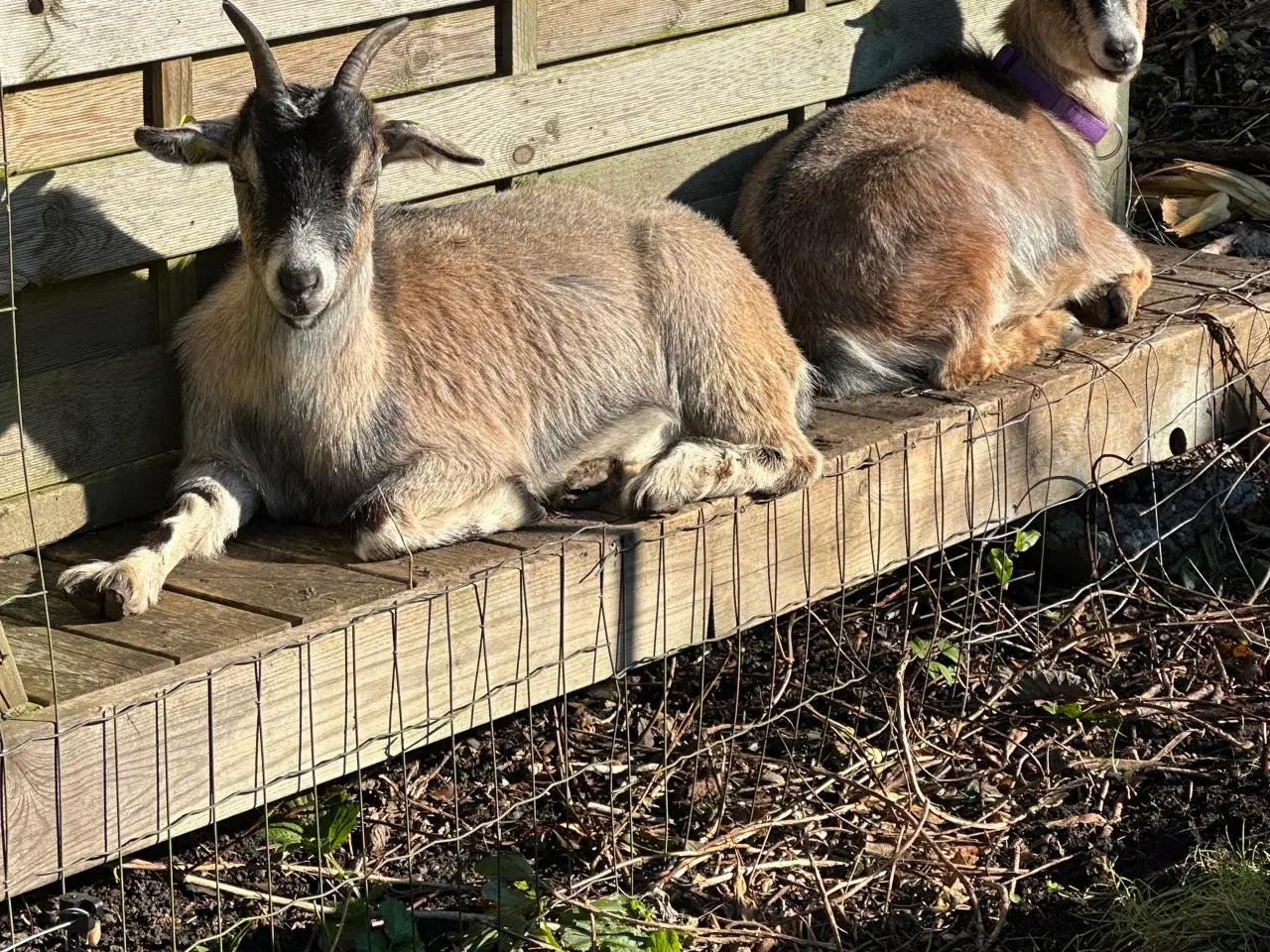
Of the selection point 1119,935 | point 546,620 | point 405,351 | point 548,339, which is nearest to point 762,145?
point 548,339

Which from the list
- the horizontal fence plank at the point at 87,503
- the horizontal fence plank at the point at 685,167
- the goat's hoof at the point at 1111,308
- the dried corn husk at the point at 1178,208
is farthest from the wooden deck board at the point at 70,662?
the dried corn husk at the point at 1178,208

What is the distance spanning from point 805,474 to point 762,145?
1769 millimetres

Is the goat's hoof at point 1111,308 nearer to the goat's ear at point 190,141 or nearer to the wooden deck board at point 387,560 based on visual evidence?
the wooden deck board at point 387,560

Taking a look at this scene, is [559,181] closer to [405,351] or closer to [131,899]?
[405,351]

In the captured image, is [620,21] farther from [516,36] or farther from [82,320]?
[82,320]

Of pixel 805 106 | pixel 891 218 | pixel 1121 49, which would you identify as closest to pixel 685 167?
pixel 805 106

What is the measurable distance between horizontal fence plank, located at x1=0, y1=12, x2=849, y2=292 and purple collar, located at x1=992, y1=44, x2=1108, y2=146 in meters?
0.70

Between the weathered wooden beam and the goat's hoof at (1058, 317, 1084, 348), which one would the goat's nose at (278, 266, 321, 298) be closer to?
the weathered wooden beam

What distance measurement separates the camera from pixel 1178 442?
250 inches

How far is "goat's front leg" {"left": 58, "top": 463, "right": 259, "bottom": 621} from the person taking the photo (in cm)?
417

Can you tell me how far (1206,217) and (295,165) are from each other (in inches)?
208

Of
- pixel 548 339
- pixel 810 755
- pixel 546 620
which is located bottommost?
pixel 810 755

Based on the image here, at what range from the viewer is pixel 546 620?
14.9 feet

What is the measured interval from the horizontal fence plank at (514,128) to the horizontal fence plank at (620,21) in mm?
51
